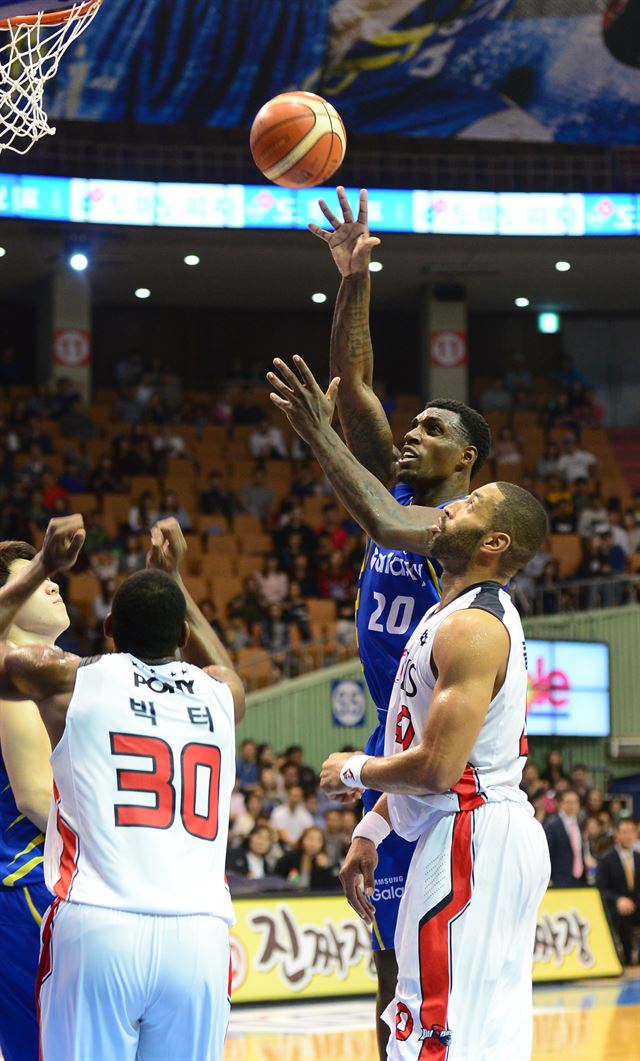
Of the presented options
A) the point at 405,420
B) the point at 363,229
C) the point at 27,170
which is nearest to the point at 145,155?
the point at 27,170

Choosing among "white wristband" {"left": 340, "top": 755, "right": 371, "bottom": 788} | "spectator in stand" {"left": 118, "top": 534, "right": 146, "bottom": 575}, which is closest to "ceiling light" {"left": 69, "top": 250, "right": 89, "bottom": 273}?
"spectator in stand" {"left": 118, "top": 534, "right": 146, "bottom": 575}

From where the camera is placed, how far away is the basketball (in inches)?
256

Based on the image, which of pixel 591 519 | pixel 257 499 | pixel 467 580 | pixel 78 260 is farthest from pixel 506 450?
pixel 467 580

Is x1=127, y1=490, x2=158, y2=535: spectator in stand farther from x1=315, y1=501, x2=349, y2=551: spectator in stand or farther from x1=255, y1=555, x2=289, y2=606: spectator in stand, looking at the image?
x1=315, y1=501, x2=349, y2=551: spectator in stand

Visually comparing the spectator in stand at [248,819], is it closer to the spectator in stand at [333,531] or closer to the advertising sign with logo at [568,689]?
the advertising sign with logo at [568,689]

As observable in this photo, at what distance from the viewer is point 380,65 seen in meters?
20.2

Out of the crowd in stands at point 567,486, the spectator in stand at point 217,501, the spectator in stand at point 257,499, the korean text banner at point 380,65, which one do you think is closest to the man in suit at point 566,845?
the crowd in stands at point 567,486

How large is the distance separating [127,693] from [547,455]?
20699 millimetres

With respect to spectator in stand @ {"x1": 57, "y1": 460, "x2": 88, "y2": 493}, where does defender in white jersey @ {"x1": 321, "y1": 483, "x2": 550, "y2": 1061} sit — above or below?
below

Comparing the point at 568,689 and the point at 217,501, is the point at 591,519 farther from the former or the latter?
the point at 217,501

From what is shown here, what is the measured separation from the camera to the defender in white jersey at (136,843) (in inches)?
144

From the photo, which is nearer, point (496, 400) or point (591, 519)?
point (591, 519)

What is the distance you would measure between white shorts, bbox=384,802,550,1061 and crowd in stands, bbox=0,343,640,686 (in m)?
14.4

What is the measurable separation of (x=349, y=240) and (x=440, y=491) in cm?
113
